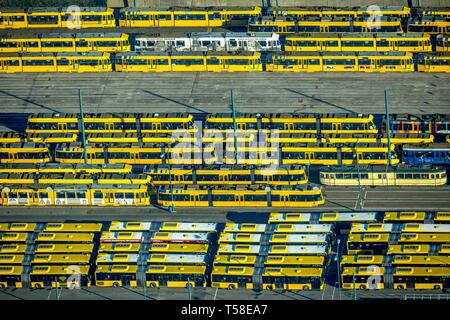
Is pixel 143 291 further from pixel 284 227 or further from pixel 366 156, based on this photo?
pixel 366 156

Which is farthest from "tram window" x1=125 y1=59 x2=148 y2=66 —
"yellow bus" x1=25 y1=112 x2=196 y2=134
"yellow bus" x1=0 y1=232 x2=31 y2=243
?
"yellow bus" x1=0 y1=232 x2=31 y2=243

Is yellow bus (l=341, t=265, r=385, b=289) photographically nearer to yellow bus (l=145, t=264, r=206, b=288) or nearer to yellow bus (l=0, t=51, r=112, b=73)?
yellow bus (l=145, t=264, r=206, b=288)

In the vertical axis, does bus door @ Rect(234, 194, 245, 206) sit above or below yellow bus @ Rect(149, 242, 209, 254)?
above

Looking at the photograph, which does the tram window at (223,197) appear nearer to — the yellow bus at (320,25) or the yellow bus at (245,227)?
the yellow bus at (245,227)

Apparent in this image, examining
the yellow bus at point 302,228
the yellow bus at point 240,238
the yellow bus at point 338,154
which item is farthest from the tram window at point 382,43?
the yellow bus at point 240,238
